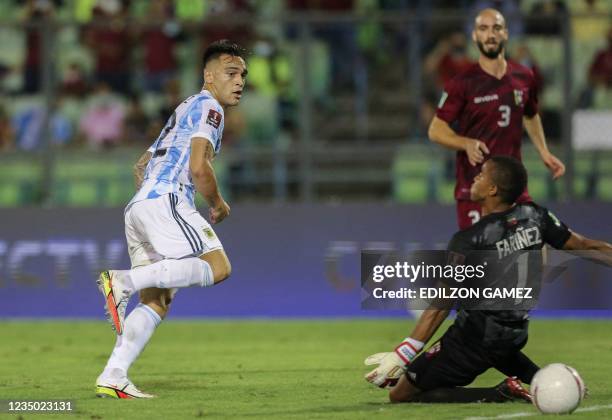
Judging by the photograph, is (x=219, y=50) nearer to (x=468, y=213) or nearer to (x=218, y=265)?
(x=218, y=265)

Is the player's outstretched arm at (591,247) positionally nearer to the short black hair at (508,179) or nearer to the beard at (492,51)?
the short black hair at (508,179)

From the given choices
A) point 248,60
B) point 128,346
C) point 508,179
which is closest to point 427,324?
point 508,179

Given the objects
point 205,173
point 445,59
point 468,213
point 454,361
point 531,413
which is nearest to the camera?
point 531,413

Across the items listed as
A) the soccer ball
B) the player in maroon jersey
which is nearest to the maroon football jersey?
the player in maroon jersey

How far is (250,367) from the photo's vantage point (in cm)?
1029

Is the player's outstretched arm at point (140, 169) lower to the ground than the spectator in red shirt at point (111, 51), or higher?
lower

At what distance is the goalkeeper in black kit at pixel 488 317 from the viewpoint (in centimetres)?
739

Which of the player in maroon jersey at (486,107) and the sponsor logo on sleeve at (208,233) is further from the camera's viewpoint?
the player in maroon jersey at (486,107)

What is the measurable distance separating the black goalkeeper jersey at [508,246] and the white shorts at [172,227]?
1.65 m

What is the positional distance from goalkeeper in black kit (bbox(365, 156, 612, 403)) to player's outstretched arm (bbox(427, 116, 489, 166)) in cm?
191

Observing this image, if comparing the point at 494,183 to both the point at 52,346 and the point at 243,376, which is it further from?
the point at 52,346

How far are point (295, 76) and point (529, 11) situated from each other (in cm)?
281

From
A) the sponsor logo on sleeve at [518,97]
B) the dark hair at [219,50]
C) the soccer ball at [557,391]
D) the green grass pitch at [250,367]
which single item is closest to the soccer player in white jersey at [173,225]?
the dark hair at [219,50]
